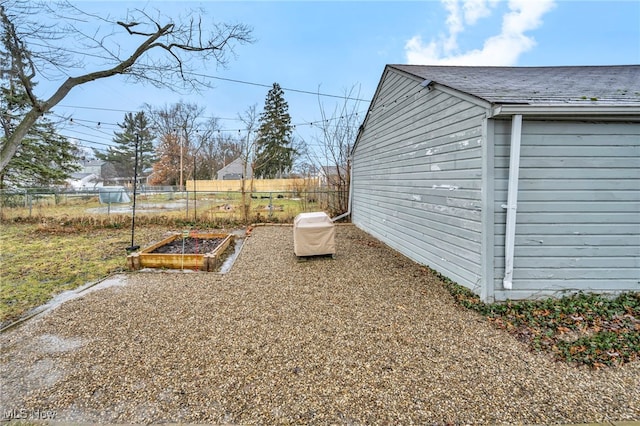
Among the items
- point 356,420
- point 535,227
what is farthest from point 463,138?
point 356,420

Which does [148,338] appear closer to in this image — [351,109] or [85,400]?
[85,400]

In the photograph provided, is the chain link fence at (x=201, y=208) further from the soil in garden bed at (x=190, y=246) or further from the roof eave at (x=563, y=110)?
the roof eave at (x=563, y=110)

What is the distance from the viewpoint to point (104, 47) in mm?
5531

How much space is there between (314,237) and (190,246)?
11.4 ft

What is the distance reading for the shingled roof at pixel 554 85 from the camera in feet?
10.6

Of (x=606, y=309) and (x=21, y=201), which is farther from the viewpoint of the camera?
(x=21, y=201)

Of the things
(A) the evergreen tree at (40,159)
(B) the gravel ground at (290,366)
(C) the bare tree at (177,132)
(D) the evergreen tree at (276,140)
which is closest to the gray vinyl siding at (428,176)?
(B) the gravel ground at (290,366)

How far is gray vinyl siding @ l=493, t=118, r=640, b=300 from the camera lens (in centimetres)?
331

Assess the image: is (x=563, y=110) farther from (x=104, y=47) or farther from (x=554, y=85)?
(x=104, y=47)

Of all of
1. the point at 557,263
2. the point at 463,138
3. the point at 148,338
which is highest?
the point at 463,138

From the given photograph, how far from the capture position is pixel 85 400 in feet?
6.25

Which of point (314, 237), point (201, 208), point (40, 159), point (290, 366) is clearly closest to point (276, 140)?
point (201, 208)

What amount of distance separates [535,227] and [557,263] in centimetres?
55

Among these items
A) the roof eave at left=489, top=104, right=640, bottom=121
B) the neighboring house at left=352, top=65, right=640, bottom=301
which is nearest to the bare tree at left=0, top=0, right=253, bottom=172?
the neighboring house at left=352, top=65, right=640, bottom=301
